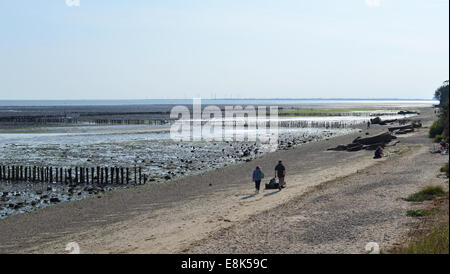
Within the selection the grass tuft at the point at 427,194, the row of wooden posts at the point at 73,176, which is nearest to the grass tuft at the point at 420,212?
the grass tuft at the point at 427,194

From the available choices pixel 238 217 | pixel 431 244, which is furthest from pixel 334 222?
pixel 431 244

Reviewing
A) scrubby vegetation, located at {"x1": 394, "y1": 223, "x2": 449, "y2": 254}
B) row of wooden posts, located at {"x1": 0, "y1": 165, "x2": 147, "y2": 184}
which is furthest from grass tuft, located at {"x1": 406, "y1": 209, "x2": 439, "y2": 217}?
row of wooden posts, located at {"x1": 0, "y1": 165, "x2": 147, "y2": 184}

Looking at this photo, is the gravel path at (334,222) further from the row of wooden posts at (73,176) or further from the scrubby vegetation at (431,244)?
the row of wooden posts at (73,176)

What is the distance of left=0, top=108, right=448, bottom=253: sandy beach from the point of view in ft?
44.3

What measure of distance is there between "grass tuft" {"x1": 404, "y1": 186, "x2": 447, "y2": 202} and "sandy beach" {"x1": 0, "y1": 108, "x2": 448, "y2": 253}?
73 centimetres

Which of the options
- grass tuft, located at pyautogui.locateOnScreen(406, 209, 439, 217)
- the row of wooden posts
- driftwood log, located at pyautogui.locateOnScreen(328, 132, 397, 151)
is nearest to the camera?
grass tuft, located at pyautogui.locateOnScreen(406, 209, 439, 217)

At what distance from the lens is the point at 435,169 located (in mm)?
23766

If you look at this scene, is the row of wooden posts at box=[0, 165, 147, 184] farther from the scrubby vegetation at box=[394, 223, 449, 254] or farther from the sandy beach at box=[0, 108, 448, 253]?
the scrubby vegetation at box=[394, 223, 449, 254]

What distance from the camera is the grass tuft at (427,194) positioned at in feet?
55.8

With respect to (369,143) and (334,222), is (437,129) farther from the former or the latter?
(334,222)

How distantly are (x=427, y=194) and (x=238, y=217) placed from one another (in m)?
7.44

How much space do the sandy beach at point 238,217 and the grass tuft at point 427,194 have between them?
0.73m

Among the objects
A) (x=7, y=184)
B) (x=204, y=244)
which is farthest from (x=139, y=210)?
(x=7, y=184)

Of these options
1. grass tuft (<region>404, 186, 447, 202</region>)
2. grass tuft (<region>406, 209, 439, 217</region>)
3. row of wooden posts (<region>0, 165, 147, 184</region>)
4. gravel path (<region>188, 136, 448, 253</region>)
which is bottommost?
row of wooden posts (<region>0, 165, 147, 184</region>)
